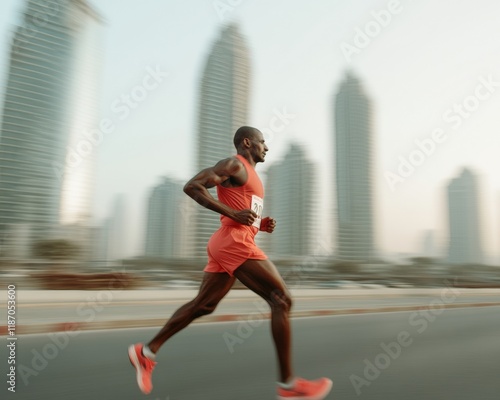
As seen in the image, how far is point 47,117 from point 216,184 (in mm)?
16725

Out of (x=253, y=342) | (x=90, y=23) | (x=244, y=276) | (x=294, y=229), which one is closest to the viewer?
(x=244, y=276)

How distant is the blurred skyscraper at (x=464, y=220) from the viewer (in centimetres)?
2246

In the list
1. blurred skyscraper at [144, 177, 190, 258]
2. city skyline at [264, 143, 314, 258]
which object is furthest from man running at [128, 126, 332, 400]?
city skyline at [264, 143, 314, 258]

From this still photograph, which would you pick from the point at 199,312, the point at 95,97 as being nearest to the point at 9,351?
the point at 199,312

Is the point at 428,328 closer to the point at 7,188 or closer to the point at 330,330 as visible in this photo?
the point at 330,330

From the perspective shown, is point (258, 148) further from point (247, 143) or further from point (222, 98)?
point (222, 98)

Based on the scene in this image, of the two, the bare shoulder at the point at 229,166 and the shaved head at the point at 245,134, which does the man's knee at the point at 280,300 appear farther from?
the shaved head at the point at 245,134

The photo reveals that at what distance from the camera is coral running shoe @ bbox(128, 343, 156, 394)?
2419mm

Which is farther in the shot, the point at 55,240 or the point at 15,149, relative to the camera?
the point at 15,149

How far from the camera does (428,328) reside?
592 cm

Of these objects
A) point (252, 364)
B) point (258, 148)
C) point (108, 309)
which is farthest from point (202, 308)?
point (108, 309)

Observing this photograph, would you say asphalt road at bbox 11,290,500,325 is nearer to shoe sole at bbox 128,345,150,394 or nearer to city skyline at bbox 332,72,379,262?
shoe sole at bbox 128,345,150,394

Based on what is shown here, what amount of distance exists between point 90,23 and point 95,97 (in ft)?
13.1

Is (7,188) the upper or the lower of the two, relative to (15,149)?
lower
